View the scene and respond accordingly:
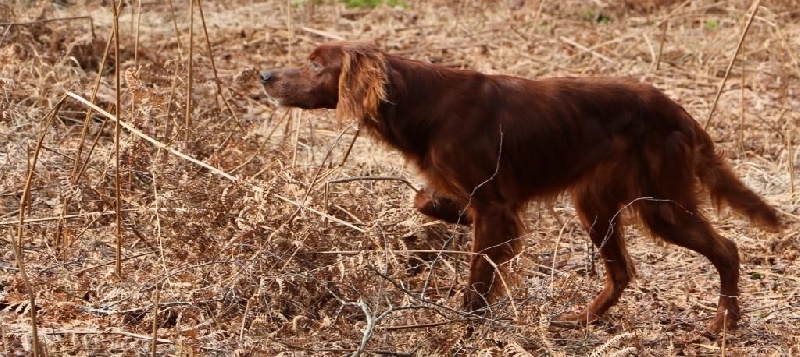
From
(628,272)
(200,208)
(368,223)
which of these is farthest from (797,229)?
(200,208)

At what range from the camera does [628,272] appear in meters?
5.61

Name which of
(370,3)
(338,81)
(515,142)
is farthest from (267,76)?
(370,3)

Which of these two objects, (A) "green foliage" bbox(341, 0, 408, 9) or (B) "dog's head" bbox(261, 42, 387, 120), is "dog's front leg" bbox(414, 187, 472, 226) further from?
(A) "green foliage" bbox(341, 0, 408, 9)

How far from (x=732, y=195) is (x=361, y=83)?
182cm

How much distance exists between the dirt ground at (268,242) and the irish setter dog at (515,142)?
6.8 inches

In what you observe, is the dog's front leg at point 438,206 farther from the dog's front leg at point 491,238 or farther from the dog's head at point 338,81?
the dog's head at point 338,81

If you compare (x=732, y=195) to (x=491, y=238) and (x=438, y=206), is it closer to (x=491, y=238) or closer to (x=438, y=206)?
(x=491, y=238)

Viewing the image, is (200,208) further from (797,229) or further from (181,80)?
(797,229)

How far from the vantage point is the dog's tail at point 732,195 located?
5609 millimetres

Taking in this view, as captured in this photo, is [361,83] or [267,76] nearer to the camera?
[361,83]

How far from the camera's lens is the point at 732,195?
5.67m

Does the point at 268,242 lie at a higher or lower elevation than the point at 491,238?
higher

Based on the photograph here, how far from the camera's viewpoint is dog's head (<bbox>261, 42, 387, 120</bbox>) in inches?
203

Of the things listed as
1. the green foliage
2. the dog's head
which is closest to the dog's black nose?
the dog's head
